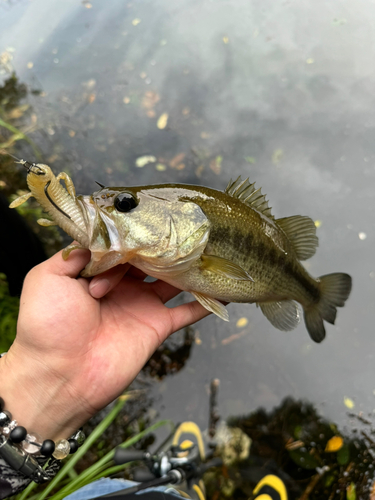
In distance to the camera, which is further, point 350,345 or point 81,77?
point 81,77

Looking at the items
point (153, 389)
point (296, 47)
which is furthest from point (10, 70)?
point (153, 389)

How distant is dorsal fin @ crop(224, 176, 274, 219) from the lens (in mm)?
1723

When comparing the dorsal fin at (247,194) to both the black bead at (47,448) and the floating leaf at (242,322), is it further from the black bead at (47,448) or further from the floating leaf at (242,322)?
the floating leaf at (242,322)

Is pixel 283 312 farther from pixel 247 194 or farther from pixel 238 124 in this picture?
pixel 238 124

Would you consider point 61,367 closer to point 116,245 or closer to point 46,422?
point 46,422

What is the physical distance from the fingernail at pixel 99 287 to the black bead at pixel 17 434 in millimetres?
631

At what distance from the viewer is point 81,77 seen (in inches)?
151

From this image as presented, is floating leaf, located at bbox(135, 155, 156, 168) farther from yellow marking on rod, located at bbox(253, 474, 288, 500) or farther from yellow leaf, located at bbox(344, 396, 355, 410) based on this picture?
yellow marking on rod, located at bbox(253, 474, 288, 500)

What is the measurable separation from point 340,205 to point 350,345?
142cm

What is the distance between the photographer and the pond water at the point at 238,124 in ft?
9.88

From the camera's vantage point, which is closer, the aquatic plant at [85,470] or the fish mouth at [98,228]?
the fish mouth at [98,228]

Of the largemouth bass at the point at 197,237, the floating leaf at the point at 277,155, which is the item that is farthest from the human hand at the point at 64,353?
the floating leaf at the point at 277,155

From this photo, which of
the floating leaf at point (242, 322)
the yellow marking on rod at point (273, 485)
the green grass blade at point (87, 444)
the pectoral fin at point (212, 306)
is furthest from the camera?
the floating leaf at point (242, 322)

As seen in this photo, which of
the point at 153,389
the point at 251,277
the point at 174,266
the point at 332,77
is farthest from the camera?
the point at 332,77
